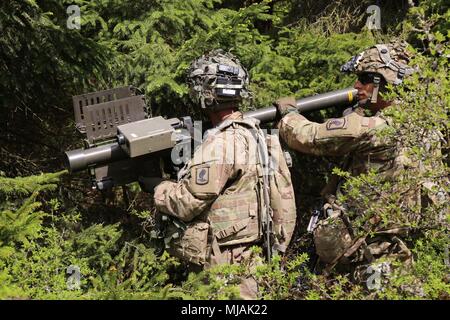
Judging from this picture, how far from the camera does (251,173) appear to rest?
4332 mm

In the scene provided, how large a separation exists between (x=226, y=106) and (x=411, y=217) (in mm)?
1541

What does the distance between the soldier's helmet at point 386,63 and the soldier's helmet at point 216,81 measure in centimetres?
114

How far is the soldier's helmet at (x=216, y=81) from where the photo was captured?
4.39m

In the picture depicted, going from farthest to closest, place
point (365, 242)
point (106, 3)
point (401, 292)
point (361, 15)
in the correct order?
point (361, 15)
point (106, 3)
point (365, 242)
point (401, 292)

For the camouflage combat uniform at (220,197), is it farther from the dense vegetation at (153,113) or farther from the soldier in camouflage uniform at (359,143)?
the soldier in camouflage uniform at (359,143)

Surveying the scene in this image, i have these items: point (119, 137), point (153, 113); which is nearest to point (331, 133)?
point (119, 137)

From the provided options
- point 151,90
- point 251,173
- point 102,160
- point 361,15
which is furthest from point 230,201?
point 361,15

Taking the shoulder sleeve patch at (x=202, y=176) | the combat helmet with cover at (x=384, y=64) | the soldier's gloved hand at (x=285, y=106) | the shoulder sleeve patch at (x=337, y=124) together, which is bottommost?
the shoulder sleeve patch at (x=202, y=176)

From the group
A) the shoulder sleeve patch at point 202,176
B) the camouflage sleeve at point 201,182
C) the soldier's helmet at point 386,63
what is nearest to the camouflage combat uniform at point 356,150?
the soldier's helmet at point 386,63

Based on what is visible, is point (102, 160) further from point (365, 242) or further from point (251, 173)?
point (365, 242)

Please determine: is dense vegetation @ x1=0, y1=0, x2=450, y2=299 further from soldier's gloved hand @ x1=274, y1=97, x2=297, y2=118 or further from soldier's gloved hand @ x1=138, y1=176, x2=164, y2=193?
soldier's gloved hand @ x1=274, y1=97, x2=297, y2=118

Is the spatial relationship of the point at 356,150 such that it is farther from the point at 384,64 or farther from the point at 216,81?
the point at 216,81

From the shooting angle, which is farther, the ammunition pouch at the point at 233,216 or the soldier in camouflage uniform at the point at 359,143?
the soldier in camouflage uniform at the point at 359,143

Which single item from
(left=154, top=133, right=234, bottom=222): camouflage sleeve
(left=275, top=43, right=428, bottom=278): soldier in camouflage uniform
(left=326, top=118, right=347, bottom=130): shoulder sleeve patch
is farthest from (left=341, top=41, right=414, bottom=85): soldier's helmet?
(left=154, top=133, right=234, bottom=222): camouflage sleeve
